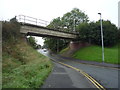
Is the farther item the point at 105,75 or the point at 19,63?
the point at 19,63

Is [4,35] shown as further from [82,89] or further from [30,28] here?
[82,89]

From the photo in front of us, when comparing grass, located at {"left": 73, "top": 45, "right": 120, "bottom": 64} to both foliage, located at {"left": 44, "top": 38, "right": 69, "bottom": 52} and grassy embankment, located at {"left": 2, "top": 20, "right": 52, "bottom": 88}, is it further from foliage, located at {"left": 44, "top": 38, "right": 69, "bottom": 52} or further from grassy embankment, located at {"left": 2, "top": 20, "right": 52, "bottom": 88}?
foliage, located at {"left": 44, "top": 38, "right": 69, "bottom": 52}

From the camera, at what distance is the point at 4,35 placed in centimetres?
2473

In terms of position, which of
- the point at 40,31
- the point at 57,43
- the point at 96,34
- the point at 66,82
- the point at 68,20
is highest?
the point at 68,20

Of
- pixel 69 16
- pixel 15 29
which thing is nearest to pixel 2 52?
pixel 15 29

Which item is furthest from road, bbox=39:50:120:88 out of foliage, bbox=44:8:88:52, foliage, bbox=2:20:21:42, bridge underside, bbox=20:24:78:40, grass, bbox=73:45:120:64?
foliage, bbox=44:8:88:52

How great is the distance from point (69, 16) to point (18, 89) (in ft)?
225

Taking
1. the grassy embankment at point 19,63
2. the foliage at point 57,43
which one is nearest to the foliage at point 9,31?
the grassy embankment at point 19,63

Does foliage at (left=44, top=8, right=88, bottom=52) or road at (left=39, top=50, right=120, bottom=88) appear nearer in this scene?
road at (left=39, top=50, right=120, bottom=88)

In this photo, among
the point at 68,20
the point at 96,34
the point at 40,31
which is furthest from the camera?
Answer: the point at 68,20

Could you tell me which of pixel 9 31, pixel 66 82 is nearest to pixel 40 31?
pixel 9 31

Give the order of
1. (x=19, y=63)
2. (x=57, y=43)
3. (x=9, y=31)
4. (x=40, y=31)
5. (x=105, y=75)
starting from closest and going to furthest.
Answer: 1. (x=105, y=75)
2. (x=19, y=63)
3. (x=9, y=31)
4. (x=40, y=31)
5. (x=57, y=43)

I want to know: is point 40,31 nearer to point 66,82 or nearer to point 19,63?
point 19,63

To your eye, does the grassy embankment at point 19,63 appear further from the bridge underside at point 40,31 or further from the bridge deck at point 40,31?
the bridge deck at point 40,31
